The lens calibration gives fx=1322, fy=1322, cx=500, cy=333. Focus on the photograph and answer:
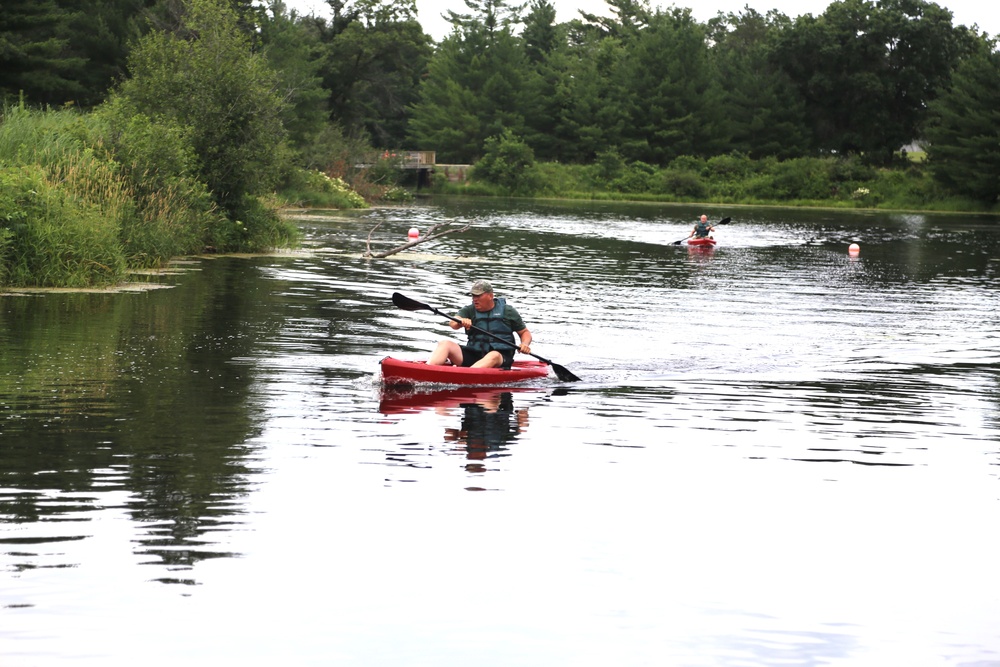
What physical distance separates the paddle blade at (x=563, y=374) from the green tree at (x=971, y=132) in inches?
2651

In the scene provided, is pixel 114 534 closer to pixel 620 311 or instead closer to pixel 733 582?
pixel 733 582

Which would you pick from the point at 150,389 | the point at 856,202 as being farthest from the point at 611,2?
the point at 150,389

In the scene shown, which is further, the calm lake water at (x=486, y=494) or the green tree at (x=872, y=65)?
the green tree at (x=872, y=65)

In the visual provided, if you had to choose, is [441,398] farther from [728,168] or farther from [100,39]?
[728,168]

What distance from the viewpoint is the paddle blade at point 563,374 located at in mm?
16141

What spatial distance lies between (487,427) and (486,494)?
314 centimetres

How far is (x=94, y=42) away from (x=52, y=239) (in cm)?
4148

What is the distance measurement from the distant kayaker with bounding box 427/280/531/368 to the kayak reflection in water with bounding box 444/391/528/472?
0.69 metres

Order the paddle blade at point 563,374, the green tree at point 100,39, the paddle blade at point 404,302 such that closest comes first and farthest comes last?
1. the paddle blade at point 563,374
2. the paddle blade at point 404,302
3. the green tree at point 100,39

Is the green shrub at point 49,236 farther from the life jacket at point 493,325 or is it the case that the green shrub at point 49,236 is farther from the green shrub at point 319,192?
the green shrub at point 319,192

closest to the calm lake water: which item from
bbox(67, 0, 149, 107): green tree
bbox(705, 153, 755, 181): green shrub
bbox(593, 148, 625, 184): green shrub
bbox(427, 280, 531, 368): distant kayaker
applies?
bbox(427, 280, 531, 368): distant kayaker

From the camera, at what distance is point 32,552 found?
789 cm

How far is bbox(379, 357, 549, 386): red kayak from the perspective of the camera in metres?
14.9

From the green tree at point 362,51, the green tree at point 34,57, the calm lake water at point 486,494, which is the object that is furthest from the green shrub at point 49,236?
the green tree at point 362,51
